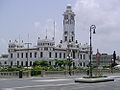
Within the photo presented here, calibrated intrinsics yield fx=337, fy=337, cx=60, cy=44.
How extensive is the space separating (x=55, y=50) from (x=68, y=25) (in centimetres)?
Answer: 1451

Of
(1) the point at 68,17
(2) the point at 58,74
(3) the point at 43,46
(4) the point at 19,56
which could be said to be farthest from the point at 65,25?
(2) the point at 58,74

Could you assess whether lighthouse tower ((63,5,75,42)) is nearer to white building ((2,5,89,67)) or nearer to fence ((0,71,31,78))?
white building ((2,5,89,67))

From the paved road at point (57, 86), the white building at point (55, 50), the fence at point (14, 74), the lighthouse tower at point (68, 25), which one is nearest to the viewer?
the paved road at point (57, 86)

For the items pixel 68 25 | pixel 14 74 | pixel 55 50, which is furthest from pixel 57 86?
pixel 68 25

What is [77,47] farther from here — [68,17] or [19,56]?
[19,56]

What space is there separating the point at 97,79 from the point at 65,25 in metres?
132

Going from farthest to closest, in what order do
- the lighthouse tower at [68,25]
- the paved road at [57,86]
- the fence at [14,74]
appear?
the lighthouse tower at [68,25] → the fence at [14,74] → the paved road at [57,86]

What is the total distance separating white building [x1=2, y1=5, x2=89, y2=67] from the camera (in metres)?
163

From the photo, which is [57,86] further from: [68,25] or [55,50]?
[68,25]

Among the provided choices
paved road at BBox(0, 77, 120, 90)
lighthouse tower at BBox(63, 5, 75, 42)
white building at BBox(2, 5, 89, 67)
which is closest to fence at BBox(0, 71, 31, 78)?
paved road at BBox(0, 77, 120, 90)

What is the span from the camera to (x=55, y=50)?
16700cm

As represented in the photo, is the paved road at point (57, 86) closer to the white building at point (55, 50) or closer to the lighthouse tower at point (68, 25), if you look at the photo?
the white building at point (55, 50)

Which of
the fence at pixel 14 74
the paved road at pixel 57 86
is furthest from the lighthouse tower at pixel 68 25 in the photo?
the paved road at pixel 57 86

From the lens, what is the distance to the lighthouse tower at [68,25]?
17025 centimetres
